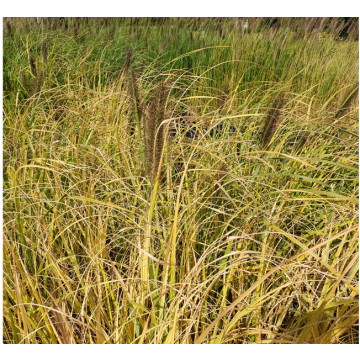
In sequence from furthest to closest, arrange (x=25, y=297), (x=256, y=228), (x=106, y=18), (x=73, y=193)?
1. (x=106, y=18)
2. (x=73, y=193)
3. (x=256, y=228)
4. (x=25, y=297)

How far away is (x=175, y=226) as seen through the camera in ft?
2.86

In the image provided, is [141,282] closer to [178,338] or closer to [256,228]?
[178,338]

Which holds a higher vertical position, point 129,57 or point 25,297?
point 129,57

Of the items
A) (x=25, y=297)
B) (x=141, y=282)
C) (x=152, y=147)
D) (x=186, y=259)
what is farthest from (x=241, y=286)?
(x=25, y=297)

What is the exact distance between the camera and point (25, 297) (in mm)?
994

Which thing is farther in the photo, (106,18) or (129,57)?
(106,18)

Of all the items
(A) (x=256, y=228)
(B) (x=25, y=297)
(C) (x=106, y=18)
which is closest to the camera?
(B) (x=25, y=297)

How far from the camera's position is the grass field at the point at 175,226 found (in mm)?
892

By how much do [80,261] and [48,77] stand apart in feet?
5.03

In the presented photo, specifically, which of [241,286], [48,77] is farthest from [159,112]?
[48,77]

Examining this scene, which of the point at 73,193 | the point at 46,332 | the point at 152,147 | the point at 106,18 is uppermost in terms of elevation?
the point at 106,18

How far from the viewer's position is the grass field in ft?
2.93

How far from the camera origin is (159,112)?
0.91 m

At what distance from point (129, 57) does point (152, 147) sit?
24.0 inches
